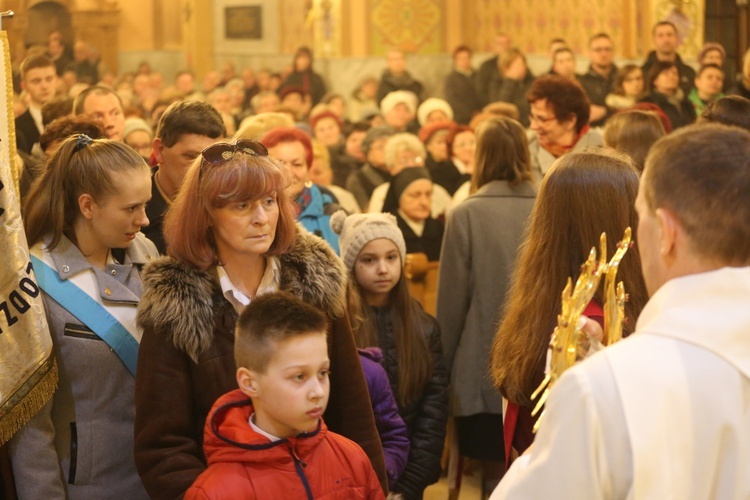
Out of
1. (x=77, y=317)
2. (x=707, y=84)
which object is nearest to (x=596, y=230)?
(x=77, y=317)

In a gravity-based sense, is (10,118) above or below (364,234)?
above

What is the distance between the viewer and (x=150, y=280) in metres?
2.84

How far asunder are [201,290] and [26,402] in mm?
608

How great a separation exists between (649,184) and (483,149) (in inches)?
116

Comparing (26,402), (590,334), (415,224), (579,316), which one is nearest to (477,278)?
(415,224)

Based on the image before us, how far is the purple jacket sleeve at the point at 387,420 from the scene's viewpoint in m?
3.50

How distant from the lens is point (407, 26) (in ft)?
50.7

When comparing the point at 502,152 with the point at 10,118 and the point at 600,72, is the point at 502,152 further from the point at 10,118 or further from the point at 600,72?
the point at 600,72

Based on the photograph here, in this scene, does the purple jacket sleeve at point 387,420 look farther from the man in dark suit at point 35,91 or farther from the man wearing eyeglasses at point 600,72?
the man wearing eyeglasses at point 600,72

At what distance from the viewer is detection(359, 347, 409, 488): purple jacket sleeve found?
350cm

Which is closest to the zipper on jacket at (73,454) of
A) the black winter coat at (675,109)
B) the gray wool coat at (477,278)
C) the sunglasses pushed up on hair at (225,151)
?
the sunglasses pushed up on hair at (225,151)

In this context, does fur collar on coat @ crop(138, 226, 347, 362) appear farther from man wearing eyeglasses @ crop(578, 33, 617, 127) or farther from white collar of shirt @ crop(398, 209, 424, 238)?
man wearing eyeglasses @ crop(578, 33, 617, 127)

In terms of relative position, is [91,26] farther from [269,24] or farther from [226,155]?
[226,155]

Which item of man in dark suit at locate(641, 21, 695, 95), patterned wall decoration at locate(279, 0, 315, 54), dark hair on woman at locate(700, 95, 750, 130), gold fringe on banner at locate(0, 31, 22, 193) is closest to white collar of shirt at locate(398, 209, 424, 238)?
dark hair on woman at locate(700, 95, 750, 130)
